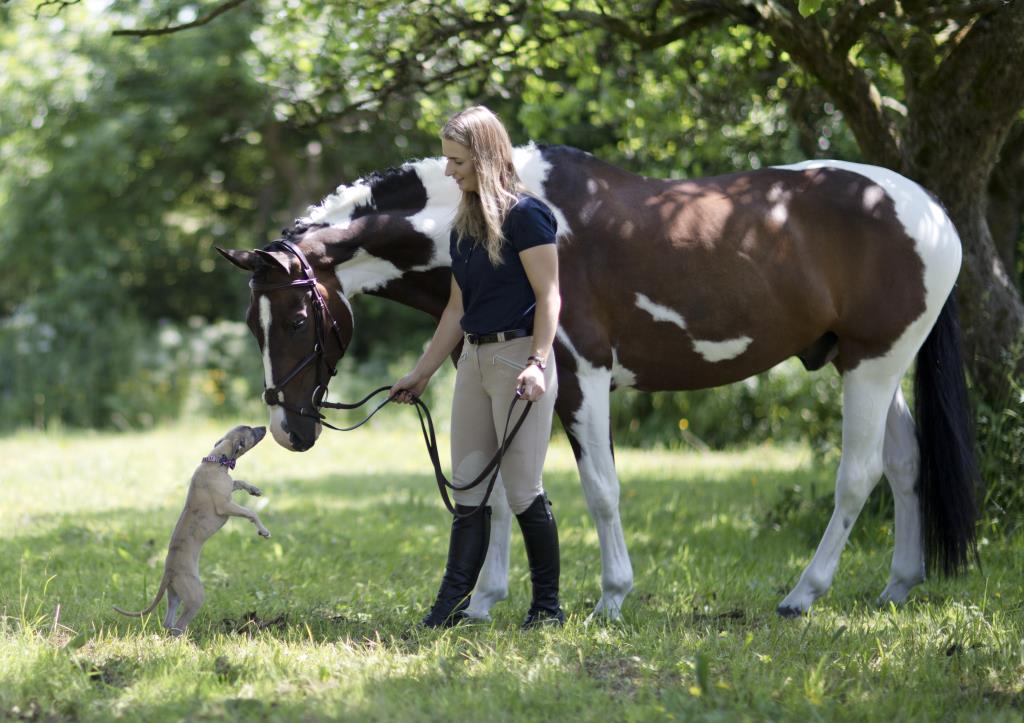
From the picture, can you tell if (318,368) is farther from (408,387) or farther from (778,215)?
(778,215)

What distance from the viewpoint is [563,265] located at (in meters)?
4.54

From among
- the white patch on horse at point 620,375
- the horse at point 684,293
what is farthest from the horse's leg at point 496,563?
the white patch on horse at point 620,375

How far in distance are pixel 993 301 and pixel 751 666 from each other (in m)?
3.21

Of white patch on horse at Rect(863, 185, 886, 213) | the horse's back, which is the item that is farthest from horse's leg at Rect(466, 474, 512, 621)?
white patch on horse at Rect(863, 185, 886, 213)

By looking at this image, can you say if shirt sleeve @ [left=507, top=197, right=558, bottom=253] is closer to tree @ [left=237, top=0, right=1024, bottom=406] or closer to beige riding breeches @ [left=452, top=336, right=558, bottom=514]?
beige riding breeches @ [left=452, top=336, right=558, bottom=514]

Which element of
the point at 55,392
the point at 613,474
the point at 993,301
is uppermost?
the point at 993,301

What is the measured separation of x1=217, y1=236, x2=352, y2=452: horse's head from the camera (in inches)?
169

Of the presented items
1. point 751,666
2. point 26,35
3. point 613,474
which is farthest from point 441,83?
point 26,35

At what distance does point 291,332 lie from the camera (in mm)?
4352

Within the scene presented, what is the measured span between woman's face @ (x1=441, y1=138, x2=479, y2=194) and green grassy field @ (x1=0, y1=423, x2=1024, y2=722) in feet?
5.66

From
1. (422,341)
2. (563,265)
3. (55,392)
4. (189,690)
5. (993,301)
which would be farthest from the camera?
(422,341)

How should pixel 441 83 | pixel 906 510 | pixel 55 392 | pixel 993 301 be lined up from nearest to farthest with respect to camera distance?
1. pixel 906 510
2. pixel 993 301
3. pixel 441 83
4. pixel 55 392

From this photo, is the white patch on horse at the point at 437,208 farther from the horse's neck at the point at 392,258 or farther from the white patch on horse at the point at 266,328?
the white patch on horse at the point at 266,328

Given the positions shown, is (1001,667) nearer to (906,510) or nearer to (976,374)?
(906,510)
